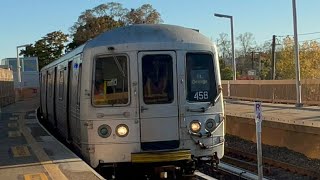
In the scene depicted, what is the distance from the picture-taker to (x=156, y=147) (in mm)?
9102

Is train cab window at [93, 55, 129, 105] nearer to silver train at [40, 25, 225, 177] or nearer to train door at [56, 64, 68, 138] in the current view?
silver train at [40, 25, 225, 177]

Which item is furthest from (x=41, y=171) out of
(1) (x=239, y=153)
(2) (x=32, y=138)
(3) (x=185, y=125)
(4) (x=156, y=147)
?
(1) (x=239, y=153)

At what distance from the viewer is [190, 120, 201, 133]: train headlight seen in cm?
922

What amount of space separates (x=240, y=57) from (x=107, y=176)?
272 ft

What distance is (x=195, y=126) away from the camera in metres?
9.23

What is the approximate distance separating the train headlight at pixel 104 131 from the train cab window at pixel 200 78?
1.48 meters

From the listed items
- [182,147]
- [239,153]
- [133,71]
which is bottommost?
[239,153]

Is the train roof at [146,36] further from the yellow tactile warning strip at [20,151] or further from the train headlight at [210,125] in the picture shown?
the yellow tactile warning strip at [20,151]

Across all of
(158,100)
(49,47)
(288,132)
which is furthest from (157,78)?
(49,47)

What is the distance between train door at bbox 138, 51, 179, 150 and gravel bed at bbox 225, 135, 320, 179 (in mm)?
4427

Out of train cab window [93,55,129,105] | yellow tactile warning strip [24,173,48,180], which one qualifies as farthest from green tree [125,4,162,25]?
yellow tactile warning strip [24,173,48,180]

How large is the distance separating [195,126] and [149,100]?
2.98 ft

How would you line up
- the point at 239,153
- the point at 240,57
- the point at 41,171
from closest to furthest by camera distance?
the point at 41,171 < the point at 239,153 < the point at 240,57

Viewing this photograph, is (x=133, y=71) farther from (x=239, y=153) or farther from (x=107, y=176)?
(x=239, y=153)
